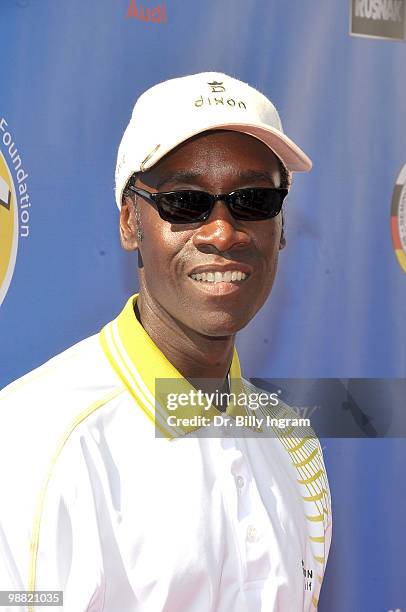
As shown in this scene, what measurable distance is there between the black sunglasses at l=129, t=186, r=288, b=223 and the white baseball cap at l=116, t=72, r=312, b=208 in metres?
0.06

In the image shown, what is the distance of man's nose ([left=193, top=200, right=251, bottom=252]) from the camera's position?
121 centimetres

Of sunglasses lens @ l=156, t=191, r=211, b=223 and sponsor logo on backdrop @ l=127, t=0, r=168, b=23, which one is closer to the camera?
sunglasses lens @ l=156, t=191, r=211, b=223

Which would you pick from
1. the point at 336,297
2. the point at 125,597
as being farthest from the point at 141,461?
the point at 336,297

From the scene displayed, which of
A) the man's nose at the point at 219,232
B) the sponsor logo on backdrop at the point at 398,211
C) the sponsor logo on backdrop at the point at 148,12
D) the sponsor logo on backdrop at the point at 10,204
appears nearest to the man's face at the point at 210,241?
the man's nose at the point at 219,232

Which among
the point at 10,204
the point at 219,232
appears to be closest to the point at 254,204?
the point at 219,232

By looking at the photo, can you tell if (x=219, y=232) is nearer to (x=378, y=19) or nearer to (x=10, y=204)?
(x=10, y=204)

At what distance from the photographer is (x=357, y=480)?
197cm

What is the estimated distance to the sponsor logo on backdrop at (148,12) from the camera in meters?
1.70

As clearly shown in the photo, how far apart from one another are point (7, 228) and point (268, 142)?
0.66 meters

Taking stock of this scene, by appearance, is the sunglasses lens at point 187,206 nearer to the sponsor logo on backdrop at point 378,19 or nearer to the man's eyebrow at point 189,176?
the man's eyebrow at point 189,176

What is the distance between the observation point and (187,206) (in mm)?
1210

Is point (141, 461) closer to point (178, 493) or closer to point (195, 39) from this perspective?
point (178, 493)

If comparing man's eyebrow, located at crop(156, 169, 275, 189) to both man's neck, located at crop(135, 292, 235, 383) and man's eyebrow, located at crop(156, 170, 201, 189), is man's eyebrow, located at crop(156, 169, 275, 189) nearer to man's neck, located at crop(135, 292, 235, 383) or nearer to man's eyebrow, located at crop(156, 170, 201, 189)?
man's eyebrow, located at crop(156, 170, 201, 189)

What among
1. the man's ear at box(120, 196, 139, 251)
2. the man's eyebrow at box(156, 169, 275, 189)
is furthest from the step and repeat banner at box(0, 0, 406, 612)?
the man's eyebrow at box(156, 169, 275, 189)
